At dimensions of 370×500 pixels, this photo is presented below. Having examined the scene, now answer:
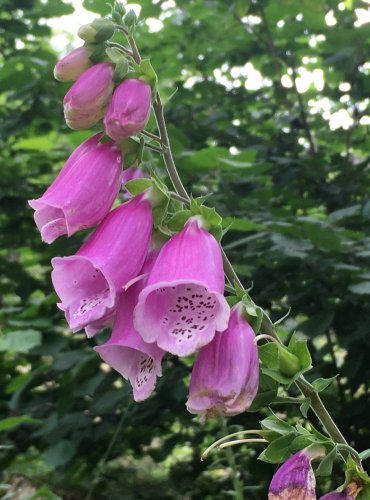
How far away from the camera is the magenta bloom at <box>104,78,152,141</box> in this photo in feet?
1.99

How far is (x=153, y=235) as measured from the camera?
67 cm

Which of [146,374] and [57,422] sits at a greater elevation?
[146,374]

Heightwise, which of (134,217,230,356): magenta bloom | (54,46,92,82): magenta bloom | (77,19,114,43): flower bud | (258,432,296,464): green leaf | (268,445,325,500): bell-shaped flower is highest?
(77,19,114,43): flower bud

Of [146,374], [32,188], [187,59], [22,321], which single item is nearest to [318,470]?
[146,374]

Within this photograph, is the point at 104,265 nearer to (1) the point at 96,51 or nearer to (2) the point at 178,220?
(2) the point at 178,220

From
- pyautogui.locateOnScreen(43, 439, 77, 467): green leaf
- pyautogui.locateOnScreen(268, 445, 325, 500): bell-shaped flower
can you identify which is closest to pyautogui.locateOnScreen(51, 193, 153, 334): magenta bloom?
pyautogui.locateOnScreen(268, 445, 325, 500): bell-shaped flower

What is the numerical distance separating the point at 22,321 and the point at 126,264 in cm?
76

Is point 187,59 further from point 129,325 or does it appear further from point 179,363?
point 129,325

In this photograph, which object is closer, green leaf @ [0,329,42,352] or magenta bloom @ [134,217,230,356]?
magenta bloom @ [134,217,230,356]

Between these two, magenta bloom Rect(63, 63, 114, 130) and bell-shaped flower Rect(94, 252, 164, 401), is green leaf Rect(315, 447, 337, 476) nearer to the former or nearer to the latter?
bell-shaped flower Rect(94, 252, 164, 401)

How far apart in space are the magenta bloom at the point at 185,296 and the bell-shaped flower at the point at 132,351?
3 centimetres

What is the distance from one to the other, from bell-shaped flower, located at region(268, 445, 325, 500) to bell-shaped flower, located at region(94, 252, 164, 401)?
0.47 ft

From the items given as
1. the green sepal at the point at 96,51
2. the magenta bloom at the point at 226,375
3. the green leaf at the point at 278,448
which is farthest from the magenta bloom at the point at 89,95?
the green leaf at the point at 278,448

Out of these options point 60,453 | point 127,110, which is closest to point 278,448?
point 127,110
